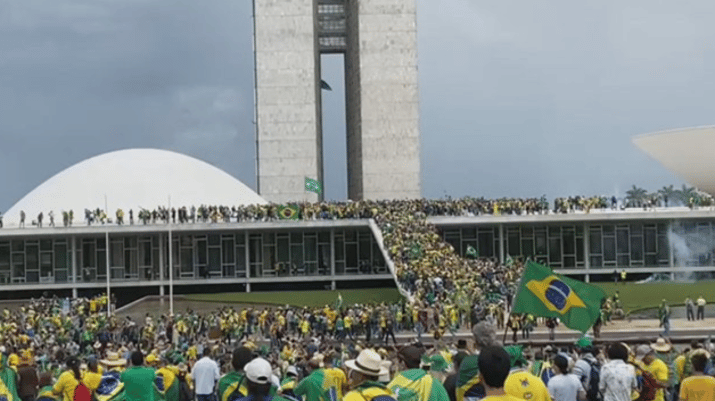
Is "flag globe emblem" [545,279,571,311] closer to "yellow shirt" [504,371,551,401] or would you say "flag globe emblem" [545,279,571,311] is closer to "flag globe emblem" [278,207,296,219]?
"yellow shirt" [504,371,551,401]

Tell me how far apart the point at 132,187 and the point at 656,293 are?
107 ft

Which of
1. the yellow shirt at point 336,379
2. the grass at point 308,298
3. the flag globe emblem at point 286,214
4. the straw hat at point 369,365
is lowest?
the grass at point 308,298

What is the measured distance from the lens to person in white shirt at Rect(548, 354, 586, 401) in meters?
Answer: 10.8

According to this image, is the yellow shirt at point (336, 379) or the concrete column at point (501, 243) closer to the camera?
the yellow shirt at point (336, 379)

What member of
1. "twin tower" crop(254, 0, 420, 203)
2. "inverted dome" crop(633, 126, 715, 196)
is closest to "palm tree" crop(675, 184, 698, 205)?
"inverted dome" crop(633, 126, 715, 196)

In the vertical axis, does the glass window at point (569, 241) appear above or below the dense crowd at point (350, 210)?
below

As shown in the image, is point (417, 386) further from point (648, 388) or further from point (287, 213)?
point (287, 213)

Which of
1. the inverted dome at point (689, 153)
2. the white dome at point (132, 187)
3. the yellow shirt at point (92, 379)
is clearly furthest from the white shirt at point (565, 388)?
the inverted dome at point (689, 153)

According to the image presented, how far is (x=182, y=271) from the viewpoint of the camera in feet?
188

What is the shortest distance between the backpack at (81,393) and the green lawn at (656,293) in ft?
90.9

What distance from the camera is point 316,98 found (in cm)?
7212

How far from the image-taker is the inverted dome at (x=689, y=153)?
65.8 meters


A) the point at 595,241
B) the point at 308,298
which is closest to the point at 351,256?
the point at 308,298

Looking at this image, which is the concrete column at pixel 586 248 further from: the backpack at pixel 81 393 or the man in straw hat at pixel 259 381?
the man in straw hat at pixel 259 381
